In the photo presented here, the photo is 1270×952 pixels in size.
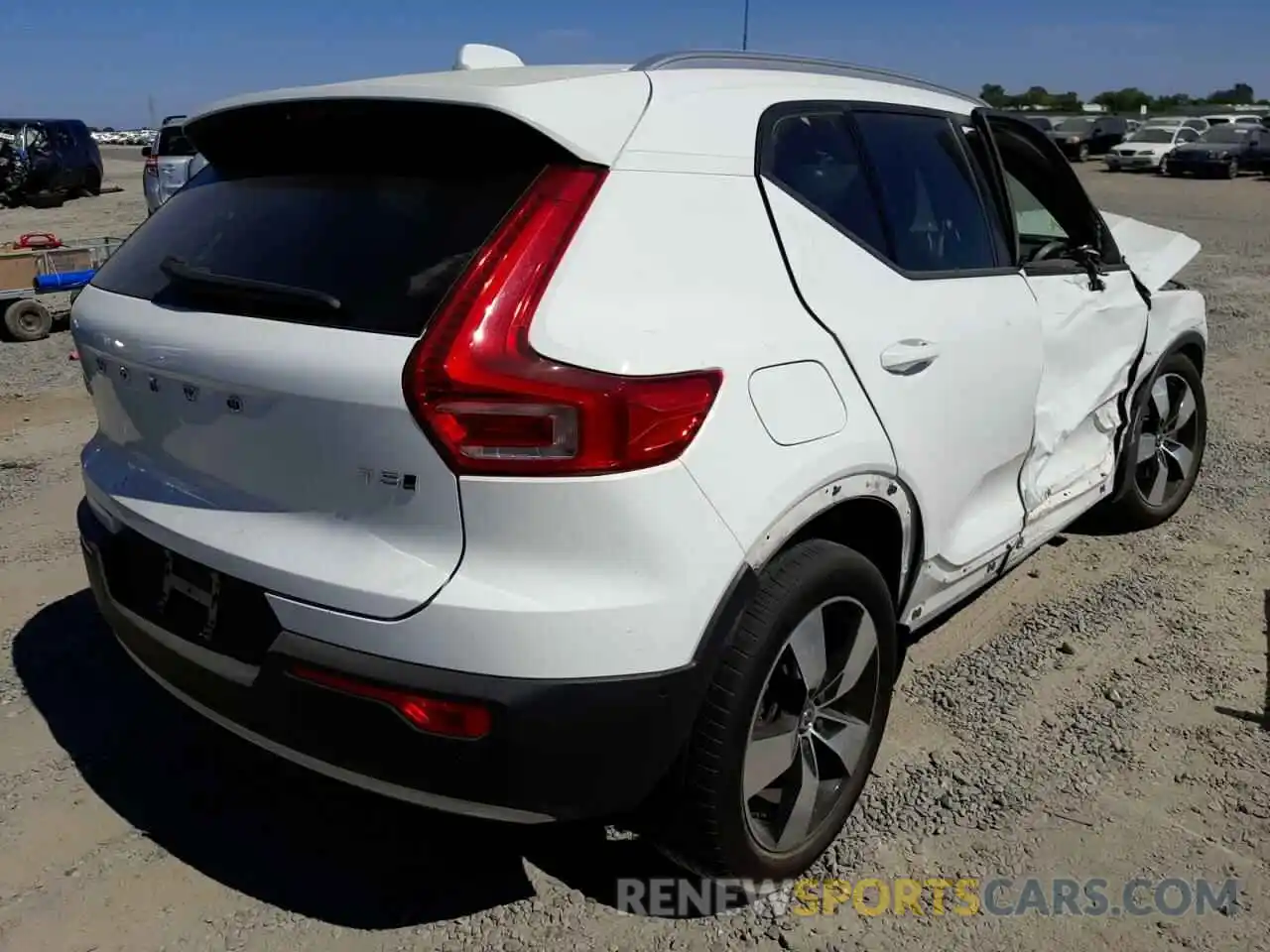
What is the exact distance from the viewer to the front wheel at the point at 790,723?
2156 millimetres

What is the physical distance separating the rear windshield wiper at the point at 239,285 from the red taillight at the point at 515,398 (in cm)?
29

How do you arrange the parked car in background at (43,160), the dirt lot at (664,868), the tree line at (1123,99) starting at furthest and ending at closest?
the tree line at (1123,99) → the parked car in background at (43,160) → the dirt lot at (664,868)

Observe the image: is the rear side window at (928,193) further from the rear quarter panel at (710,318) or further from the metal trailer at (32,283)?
the metal trailer at (32,283)

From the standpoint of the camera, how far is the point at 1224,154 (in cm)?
2991

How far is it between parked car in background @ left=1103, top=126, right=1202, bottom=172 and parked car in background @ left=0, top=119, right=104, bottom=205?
29643 mm

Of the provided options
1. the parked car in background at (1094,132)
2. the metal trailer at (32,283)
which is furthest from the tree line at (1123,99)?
the metal trailer at (32,283)

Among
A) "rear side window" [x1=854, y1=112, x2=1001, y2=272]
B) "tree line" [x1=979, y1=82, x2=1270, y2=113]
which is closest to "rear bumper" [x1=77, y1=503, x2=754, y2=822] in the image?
"rear side window" [x1=854, y1=112, x2=1001, y2=272]

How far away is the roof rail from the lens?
2496 millimetres

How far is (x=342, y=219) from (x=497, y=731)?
43.1 inches

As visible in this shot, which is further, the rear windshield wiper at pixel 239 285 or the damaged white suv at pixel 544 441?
the rear windshield wiper at pixel 239 285

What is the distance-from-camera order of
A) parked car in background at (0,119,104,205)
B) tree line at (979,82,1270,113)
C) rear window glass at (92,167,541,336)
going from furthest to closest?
→ tree line at (979,82,1270,113) → parked car in background at (0,119,104,205) → rear window glass at (92,167,541,336)

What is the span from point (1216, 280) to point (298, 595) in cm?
1243

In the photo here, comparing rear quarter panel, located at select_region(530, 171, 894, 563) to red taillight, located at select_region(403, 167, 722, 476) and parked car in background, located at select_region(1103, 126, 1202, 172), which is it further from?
parked car in background, located at select_region(1103, 126, 1202, 172)

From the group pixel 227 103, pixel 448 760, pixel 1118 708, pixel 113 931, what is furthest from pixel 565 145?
pixel 1118 708
